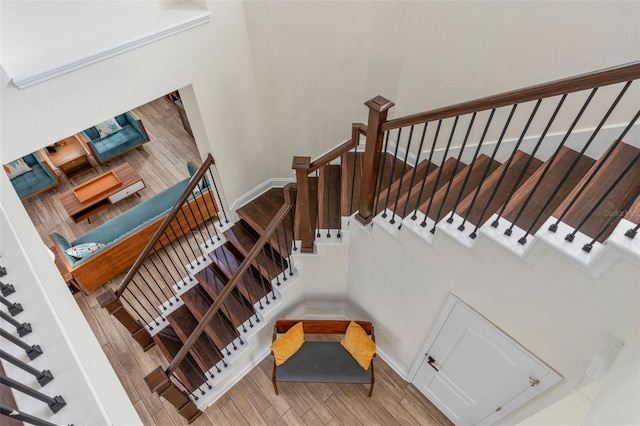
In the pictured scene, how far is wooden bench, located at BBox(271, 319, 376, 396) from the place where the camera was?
12.0ft

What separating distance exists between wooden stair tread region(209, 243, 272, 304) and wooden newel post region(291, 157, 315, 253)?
1.65 ft

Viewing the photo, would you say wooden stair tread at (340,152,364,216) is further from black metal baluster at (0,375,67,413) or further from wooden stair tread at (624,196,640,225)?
black metal baluster at (0,375,67,413)

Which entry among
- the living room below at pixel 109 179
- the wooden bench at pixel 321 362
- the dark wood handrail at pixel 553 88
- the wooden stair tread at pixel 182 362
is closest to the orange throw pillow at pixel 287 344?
the wooden bench at pixel 321 362

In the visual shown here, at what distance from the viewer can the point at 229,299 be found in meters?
3.87

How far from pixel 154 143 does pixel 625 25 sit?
711 centimetres

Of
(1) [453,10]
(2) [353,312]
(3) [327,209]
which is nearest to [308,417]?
(2) [353,312]

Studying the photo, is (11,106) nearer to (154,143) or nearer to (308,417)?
(308,417)

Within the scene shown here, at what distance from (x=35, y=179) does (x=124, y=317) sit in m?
4.09

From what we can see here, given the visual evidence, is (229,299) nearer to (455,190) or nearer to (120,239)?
(120,239)

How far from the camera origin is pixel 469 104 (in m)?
1.88

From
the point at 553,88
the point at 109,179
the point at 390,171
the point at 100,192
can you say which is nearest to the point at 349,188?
the point at 390,171

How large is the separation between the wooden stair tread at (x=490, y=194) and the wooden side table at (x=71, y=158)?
6.79 metres

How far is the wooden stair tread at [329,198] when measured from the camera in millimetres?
3248

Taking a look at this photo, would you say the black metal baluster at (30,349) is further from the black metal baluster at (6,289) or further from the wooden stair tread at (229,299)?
the wooden stair tread at (229,299)
